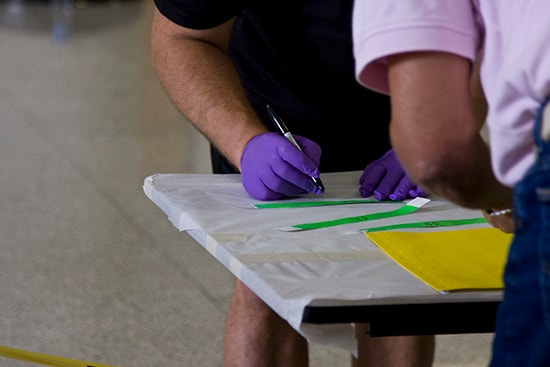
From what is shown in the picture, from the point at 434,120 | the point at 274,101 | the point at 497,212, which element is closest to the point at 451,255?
the point at 497,212

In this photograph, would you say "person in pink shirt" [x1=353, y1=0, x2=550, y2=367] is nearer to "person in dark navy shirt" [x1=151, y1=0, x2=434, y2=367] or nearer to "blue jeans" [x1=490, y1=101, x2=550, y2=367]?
"blue jeans" [x1=490, y1=101, x2=550, y2=367]

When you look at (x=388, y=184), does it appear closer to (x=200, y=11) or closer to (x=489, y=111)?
(x=200, y=11)

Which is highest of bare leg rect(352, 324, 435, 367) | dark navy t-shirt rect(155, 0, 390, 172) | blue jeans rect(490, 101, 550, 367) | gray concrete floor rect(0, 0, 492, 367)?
blue jeans rect(490, 101, 550, 367)

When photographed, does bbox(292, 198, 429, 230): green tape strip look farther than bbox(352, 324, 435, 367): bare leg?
No

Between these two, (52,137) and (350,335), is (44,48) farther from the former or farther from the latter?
(350,335)

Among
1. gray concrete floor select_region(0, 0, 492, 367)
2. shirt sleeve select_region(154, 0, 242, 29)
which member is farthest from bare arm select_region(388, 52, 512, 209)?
gray concrete floor select_region(0, 0, 492, 367)

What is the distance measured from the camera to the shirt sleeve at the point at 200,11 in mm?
1774

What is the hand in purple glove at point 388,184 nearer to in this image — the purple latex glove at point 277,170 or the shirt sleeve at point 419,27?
the purple latex glove at point 277,170

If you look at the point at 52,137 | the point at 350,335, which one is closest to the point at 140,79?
the point at 52,137

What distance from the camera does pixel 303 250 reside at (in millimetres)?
1339

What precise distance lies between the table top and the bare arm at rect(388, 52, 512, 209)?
0.17 meters

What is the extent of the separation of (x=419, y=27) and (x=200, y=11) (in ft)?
2.72

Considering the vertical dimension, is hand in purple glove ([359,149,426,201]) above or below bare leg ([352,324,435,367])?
above

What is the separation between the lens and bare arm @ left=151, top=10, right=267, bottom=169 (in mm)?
1752
